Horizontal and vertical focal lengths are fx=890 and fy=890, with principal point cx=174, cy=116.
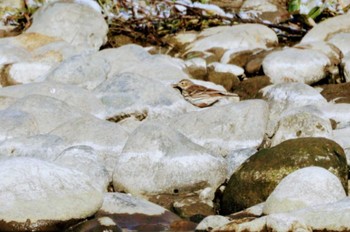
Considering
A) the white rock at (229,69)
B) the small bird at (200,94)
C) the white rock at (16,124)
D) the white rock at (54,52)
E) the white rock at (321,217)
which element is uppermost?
the white rock at (321,217)

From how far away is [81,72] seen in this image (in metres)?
11.3

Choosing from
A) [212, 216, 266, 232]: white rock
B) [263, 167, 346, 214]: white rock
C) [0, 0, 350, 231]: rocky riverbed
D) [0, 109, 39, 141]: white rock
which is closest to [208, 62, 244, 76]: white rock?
[0, 0, 350, 231]: rocky riverbed

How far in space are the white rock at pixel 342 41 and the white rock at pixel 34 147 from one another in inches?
222

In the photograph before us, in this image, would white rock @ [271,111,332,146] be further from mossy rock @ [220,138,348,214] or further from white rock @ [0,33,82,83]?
white rock @ [0,33,82,83]

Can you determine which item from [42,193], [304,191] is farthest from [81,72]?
[304,191]

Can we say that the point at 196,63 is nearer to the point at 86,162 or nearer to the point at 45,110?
the point at 45,110

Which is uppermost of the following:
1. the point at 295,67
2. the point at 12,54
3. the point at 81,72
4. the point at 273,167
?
the point at 273,167

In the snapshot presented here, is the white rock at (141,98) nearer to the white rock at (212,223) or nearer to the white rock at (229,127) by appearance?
the white rock at (229,127)

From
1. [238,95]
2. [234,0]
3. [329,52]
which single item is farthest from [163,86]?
[234,0]

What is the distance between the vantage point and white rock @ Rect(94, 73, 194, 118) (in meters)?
10.0

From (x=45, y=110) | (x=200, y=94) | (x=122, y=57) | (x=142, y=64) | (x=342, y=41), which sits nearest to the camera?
(x=45, y=110)

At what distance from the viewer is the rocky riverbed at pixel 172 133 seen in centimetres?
657

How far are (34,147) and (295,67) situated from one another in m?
4.48

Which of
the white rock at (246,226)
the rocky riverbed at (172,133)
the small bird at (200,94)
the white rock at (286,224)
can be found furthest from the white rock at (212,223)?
the small bird at (200,94)
